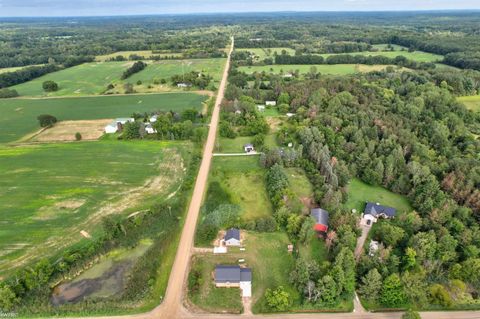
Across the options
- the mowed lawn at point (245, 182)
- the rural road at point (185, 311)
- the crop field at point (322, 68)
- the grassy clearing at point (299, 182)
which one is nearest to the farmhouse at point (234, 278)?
the rural road at point (185, 311)

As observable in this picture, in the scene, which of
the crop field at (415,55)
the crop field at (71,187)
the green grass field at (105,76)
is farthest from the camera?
the crop field at (415,55)

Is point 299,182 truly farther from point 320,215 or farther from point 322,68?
point 322,68

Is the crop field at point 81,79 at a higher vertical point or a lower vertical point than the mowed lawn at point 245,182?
higher

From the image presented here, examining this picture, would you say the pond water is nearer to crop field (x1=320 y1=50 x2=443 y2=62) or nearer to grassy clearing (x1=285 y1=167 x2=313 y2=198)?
grassy clearing (x1=285 y1=167 x2=313 y2=198)

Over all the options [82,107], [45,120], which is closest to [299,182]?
[45,120]

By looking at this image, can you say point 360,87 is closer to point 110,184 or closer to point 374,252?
point 374,252

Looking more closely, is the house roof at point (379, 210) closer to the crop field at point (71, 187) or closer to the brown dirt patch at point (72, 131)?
the crop field at point (71, 187)

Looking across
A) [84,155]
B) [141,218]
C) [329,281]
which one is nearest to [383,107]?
[329,281]
